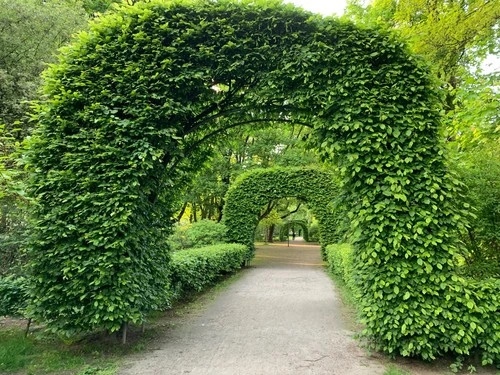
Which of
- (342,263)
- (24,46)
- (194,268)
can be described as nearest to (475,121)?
(342,263)

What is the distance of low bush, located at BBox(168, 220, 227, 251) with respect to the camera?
1262 centimetres

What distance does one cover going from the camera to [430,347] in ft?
13.1

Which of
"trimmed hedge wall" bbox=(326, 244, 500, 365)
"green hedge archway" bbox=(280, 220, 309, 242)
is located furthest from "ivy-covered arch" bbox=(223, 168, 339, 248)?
"green hedge archway" bbox=(280, 220, 309, 242)

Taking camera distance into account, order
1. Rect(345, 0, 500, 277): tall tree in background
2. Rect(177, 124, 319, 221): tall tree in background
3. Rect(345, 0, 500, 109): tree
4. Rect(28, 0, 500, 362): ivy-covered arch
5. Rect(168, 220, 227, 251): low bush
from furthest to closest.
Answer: Rect(177, 124, 319, 221): tall tree in background, Rect(168, 220, 227, 251): low bush, Rect(345, 0, 500, 109): tree, Rect(345, 0, 500, 277): tall tree in background, Rect(28, 0, 500, 362): ivy-covered arch

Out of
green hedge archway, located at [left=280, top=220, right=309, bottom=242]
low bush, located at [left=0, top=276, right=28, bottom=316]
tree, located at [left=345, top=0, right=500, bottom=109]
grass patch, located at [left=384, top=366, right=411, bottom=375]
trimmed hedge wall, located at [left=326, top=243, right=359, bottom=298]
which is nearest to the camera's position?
grass patch, located at [left=384, top=366, right=411, bottom=375]

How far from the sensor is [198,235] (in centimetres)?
1280

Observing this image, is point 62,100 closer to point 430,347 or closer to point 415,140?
point 415,140

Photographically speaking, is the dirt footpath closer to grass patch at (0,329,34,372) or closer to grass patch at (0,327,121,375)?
grass patch at (0,327,121,375)

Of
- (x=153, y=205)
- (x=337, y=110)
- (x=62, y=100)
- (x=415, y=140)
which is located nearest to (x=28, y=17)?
(x=62, y=100)

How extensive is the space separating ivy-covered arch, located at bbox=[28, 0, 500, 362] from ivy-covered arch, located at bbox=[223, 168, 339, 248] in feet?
29.8

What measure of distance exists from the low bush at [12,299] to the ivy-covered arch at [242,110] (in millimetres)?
928

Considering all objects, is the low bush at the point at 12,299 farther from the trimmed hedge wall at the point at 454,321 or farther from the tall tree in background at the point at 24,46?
the tall tree in background at the point at 24,46

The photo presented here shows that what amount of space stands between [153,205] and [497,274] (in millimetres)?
4762

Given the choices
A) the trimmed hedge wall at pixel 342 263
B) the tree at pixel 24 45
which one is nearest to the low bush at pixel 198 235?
the trimmed hedge wall at pixel 342 263
